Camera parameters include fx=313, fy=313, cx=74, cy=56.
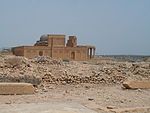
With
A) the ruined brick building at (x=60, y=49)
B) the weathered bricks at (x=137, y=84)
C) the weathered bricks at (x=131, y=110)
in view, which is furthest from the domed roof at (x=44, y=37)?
the weathered bricks at (x=131, y=110)

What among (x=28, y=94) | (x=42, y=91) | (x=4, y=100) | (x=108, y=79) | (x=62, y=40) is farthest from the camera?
(x=62, y=40)

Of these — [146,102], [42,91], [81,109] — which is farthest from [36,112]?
[42,91]

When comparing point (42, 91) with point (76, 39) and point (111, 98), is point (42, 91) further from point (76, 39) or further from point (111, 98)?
point (76, 39)

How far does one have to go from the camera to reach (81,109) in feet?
20.7

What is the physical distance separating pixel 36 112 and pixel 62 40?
3545 centimetres

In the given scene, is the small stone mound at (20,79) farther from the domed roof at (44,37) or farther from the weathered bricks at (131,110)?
the domed roof at (44,37)

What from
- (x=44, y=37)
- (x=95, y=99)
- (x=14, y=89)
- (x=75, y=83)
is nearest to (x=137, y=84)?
(x=75, y=83)

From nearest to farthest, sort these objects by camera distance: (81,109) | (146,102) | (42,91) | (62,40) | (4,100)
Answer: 1. (81,109)
2. (4,100)
3. (146,102)
4. (42,91)
5. (62,40)

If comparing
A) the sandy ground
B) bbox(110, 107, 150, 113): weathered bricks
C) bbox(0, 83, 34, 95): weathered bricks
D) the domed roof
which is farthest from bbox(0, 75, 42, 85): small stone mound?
the domed roof

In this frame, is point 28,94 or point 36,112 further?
point 28,94

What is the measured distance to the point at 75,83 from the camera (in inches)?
537

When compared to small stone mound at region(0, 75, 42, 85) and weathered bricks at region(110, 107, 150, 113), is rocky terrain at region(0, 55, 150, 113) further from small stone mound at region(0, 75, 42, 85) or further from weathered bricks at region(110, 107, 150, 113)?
weathered bricks at region(110, 107, 150, 113)

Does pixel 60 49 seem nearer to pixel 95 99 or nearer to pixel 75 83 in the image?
pixel 75 83

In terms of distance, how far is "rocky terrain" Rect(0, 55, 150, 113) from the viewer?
934 centimetres
